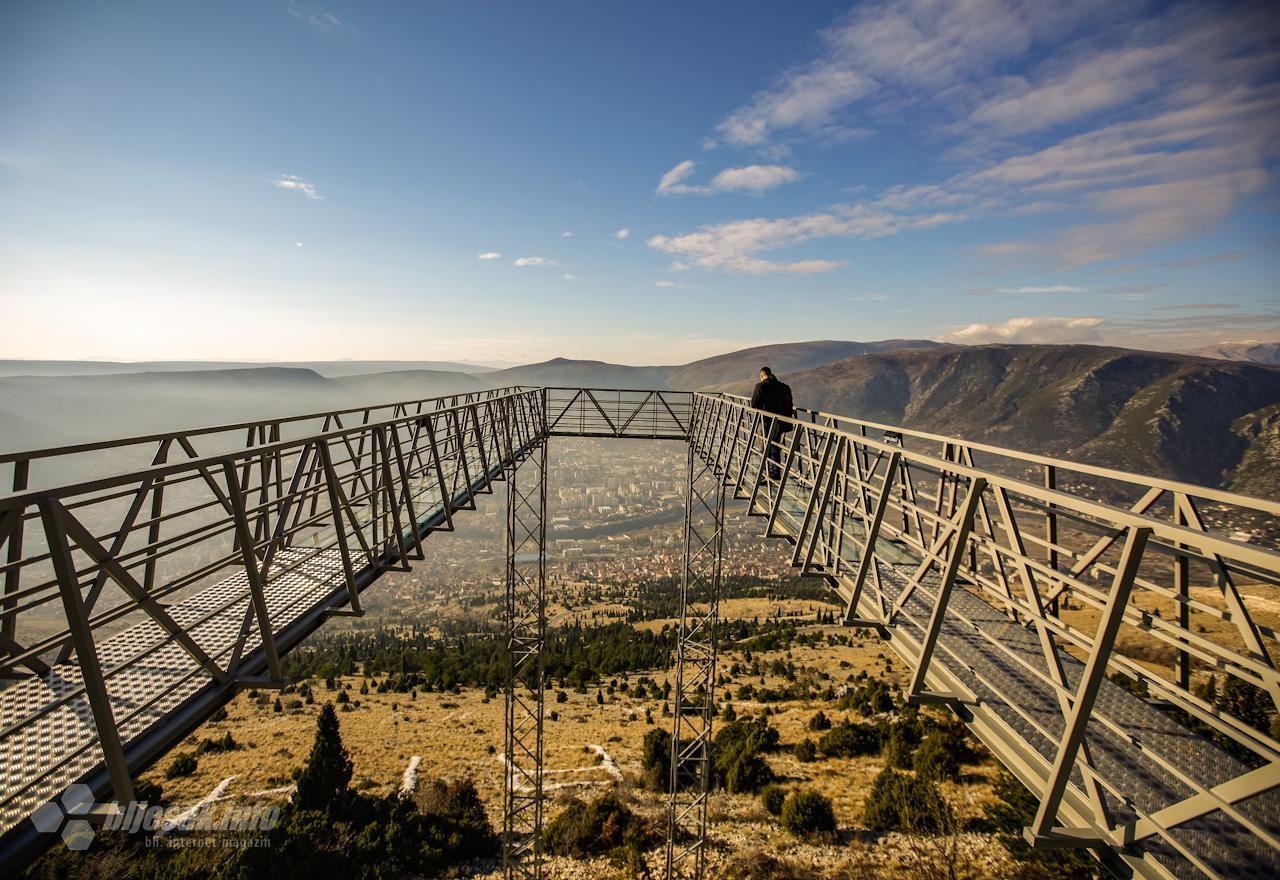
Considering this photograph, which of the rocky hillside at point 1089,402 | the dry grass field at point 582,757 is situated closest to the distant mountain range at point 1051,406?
the rocky hillside at point 1089,402

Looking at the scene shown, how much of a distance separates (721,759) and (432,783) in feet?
46.5

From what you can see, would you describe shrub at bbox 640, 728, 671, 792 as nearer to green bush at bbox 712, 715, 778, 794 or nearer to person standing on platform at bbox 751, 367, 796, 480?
green bush at bbox 712, 715, 778, 794

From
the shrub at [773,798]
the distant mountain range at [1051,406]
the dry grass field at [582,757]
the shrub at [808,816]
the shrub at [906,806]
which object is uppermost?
the distant mountain range at [1051,406]

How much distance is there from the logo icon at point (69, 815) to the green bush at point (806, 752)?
27.5 meters

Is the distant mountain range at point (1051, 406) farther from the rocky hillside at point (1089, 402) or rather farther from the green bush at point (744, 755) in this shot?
the green bush at point (744, 755)

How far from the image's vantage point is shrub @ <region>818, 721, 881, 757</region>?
24156mm

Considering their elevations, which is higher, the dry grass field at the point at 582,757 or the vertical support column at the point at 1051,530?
the vertical support column at the point at 1051,530

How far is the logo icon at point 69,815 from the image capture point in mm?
2598

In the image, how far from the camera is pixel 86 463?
129m

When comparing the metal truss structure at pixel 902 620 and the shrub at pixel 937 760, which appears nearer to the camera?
the metal truss structure at pixel 902 620

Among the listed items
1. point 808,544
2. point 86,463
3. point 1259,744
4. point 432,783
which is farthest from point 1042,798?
point 86,463

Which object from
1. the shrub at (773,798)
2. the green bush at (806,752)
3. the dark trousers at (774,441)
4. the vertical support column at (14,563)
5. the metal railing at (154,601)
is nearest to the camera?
the metal railing at (154,601)

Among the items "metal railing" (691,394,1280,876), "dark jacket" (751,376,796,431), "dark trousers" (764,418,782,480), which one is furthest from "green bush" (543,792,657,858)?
"metal railing" (691,394,1280,876)

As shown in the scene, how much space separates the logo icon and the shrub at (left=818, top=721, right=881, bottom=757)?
27.4 m
